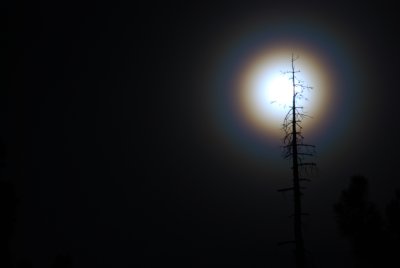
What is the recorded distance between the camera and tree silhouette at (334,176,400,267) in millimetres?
22328

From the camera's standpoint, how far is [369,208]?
22875 millimetres

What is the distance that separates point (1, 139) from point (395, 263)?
57.8 feet

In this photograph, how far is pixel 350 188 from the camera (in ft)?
75.4

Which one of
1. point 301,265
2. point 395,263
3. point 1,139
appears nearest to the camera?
point 301,265

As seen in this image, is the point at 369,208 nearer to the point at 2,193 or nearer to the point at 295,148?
the point at 295,148

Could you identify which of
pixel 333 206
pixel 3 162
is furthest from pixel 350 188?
pixel 3 162

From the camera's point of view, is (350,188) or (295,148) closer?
(295,148)

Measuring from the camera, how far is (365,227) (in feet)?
74.0

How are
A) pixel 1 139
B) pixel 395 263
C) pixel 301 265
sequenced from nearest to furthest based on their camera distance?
1. pixel 301 265
2. pixel 1 139
3. pixel 395 263

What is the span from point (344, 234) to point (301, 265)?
1193 cm

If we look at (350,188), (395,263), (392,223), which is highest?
(350,188)

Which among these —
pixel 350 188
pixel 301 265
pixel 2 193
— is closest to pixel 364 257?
pixel 350 188

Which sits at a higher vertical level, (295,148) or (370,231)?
(295,148)

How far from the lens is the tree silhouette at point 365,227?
2233 cm
